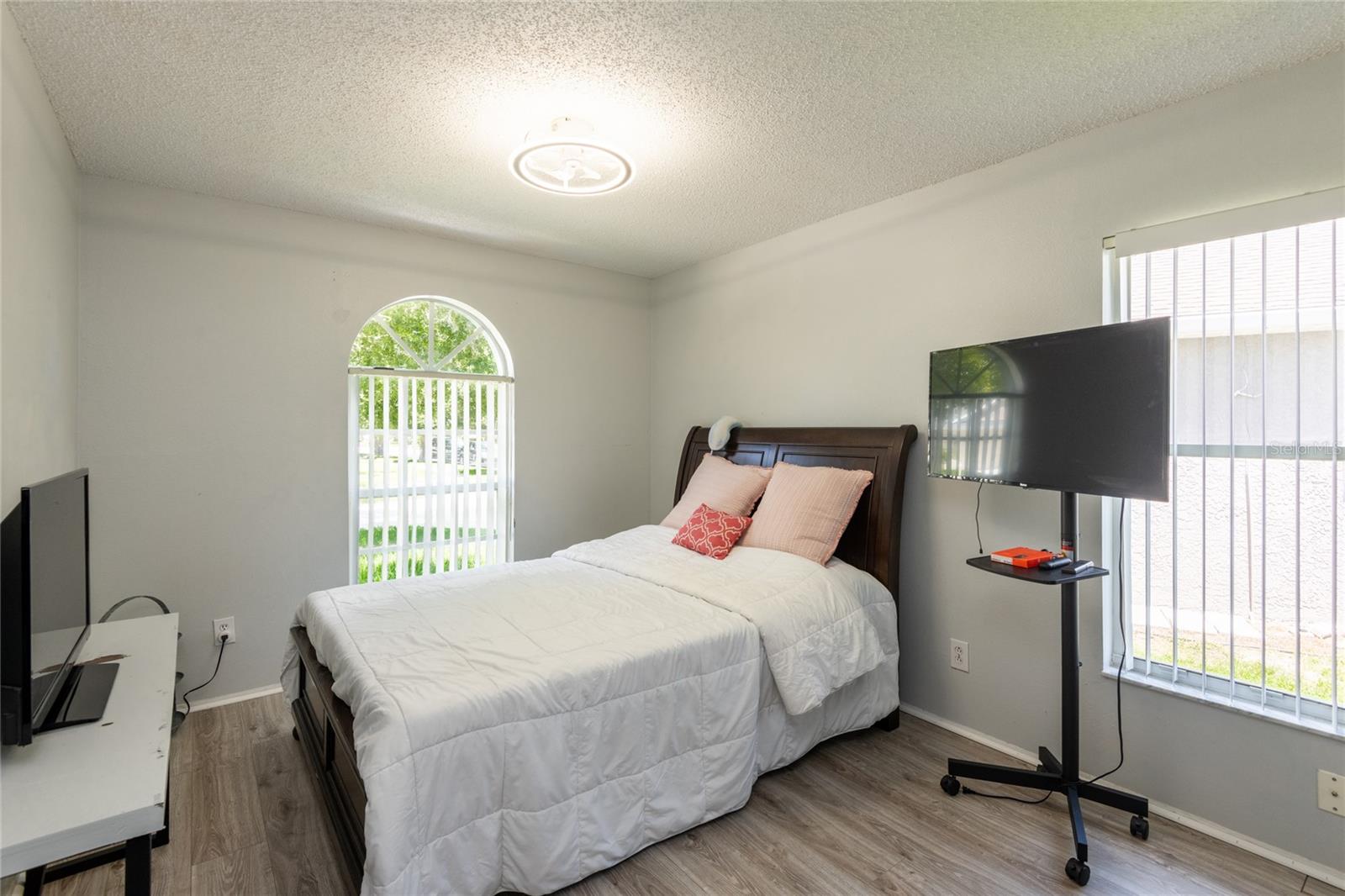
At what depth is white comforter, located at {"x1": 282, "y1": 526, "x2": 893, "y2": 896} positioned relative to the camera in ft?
5.16

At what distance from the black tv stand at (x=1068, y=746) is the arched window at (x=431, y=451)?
2898 mm

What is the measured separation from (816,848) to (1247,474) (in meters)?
1.85

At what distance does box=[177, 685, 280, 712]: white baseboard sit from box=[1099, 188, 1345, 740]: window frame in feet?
12.5

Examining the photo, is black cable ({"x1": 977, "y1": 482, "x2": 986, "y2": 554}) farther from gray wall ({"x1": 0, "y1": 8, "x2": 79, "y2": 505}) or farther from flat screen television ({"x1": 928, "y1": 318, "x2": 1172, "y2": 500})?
gray wall ({"x1": 0, "y1": 8, "x2": 79, "y2": 505})

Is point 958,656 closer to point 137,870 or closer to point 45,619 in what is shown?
point 137,870

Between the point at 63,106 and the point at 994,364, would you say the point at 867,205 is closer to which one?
the point at 994,364

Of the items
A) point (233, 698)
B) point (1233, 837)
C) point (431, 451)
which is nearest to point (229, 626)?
point (233, 698)

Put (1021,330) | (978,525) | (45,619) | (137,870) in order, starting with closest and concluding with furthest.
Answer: (137,870) < (45,619) < (1021,330) < (978,525)

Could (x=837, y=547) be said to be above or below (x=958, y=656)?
above

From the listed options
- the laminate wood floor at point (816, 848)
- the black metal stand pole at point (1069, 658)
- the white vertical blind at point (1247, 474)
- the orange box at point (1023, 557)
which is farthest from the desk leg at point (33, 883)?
the white vertical blind at point (1247, 474)

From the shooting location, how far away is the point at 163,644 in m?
2.03

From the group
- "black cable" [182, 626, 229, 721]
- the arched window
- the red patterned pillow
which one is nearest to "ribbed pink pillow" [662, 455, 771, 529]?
the red patterned pillow

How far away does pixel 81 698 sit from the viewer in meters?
1.59

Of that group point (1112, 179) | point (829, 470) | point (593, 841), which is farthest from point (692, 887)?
point (1112, 179)
